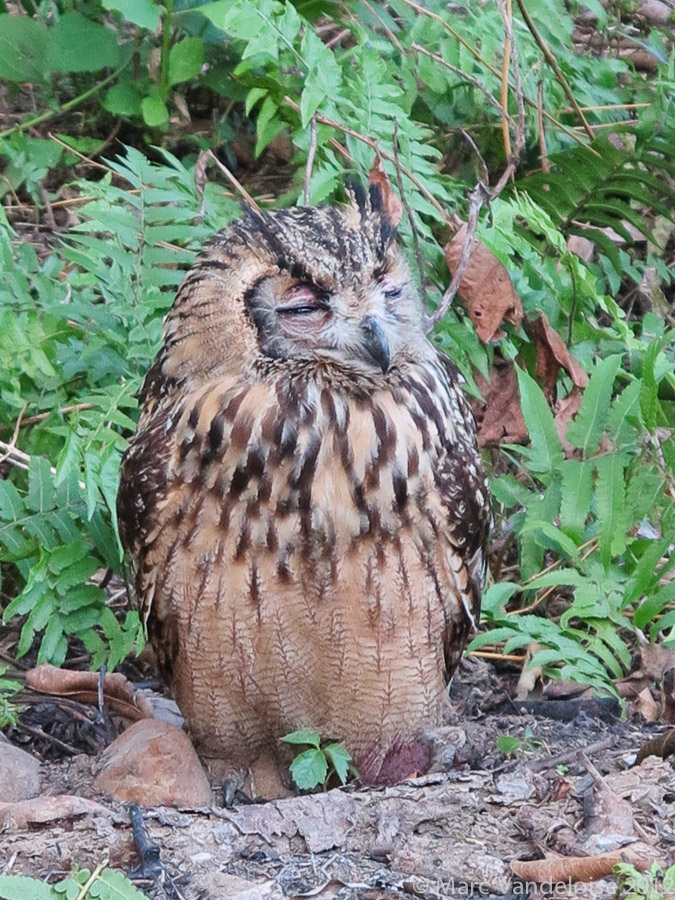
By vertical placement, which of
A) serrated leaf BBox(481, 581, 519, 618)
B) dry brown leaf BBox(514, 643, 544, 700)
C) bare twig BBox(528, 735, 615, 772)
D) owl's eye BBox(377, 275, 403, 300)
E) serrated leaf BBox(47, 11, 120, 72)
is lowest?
dry brown leaf BBox(514, 643, 544, 700)

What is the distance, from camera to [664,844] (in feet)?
9.92

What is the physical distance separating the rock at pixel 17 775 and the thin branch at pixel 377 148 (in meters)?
2.36

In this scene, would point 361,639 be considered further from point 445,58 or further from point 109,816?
point 445,58

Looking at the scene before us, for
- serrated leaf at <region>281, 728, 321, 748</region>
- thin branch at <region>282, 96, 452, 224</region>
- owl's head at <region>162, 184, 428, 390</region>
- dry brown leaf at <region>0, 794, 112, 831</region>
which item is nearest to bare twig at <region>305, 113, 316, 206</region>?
thin branch at <region>282, 96, 452, 224</region>

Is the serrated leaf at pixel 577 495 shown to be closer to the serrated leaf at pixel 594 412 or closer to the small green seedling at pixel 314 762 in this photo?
the serrated leaf at pixel 594 412

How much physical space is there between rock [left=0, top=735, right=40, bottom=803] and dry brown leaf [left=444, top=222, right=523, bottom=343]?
84.6 inches

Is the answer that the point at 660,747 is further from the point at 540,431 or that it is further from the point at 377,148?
the point at 377,148

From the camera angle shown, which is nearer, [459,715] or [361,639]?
[361,639]

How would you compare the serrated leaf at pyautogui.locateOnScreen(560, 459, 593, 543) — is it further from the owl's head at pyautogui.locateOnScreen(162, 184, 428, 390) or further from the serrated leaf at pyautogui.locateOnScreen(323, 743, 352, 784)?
the serrated leaf at pyautogui.locateOnScreen(323, 743, 352, 784)

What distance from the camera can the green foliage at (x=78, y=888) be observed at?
2.62 meters

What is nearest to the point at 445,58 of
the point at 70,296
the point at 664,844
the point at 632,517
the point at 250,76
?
the point at 250,76

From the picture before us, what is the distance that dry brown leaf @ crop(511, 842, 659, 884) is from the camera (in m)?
2.83

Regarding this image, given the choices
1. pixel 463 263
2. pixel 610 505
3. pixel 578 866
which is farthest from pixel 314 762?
pixel 463 263

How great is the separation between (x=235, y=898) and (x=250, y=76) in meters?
3.52
